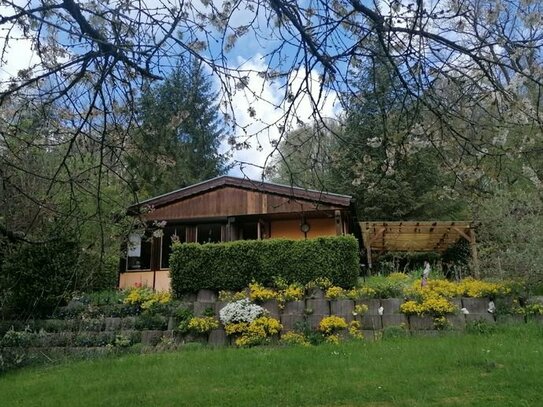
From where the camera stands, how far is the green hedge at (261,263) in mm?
11086

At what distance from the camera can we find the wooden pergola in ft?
46.0

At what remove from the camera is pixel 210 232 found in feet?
58.6

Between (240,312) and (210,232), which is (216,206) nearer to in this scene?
(210,232)

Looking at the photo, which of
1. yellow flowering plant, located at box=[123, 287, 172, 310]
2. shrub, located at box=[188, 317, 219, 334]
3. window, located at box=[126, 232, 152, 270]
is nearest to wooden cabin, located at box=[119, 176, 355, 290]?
window, located at box=[126, 232, 152, 270]

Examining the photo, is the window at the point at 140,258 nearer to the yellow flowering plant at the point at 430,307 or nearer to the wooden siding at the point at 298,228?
the wooden siding at the point at 298,228

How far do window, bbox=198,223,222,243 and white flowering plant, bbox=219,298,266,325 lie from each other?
8.03 metres

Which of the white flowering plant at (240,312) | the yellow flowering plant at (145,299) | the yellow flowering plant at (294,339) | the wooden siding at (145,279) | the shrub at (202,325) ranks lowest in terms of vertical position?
the yellow flowering plant at (294,339)

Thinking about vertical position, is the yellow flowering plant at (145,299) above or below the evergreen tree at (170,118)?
below

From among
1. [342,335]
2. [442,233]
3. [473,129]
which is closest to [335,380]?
[342,335]

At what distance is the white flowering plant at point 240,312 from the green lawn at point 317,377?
109 centimetres

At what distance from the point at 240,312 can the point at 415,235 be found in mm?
8056

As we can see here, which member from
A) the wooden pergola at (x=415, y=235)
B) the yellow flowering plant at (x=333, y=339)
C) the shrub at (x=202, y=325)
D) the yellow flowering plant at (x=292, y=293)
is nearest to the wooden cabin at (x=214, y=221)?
the wooden pergola at (x=415, y=235)

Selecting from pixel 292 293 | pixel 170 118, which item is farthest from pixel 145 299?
pixel 170 118

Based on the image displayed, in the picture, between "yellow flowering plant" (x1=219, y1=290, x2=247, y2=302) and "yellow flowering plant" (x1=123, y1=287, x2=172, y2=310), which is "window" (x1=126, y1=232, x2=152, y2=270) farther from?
"yellow flowering plant" (x1=219, y1=290, x2=247, y2=302)
